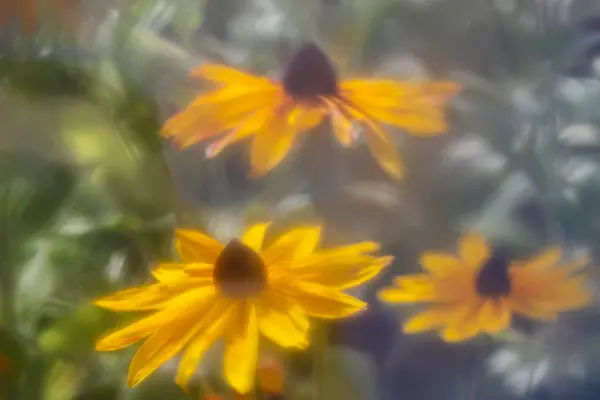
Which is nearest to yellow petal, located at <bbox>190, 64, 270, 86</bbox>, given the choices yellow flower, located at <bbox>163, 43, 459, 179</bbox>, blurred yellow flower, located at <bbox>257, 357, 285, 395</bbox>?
yellow flower, located at <bbox>163, 43, 459, 179</bbox>

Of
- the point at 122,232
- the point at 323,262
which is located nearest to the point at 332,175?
the point at 323,262

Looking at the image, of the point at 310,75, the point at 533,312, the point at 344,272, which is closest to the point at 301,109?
the point at 310,75

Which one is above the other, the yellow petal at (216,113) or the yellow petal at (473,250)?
the yellow petal at (473,250)

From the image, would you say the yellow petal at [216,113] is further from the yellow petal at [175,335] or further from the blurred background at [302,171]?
the yellow petal at [175,335]

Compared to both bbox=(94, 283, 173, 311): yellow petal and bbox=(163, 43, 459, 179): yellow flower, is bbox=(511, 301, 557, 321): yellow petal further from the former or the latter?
bbox=(94, 283, 173, 311): yellow petal

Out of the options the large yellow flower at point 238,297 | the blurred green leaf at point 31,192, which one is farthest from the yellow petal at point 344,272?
the blurred green leaf at point 31,192

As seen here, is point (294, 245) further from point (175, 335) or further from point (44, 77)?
point (44, 77)
